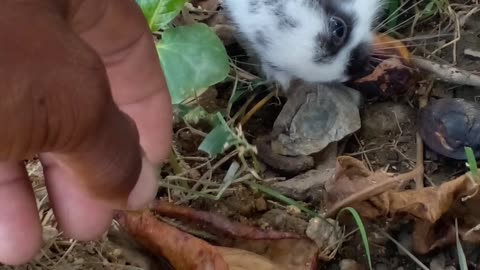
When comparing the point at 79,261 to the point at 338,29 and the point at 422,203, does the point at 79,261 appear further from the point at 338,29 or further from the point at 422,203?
the point at 338,29

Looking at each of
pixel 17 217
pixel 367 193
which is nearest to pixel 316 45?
pixel 367 193

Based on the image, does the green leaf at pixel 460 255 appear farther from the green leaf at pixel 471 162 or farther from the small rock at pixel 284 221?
the small rock at pixel 284 221

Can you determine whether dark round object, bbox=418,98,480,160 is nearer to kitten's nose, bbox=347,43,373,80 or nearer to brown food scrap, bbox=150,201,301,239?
kitten's nose, bbox=347,43,373,80

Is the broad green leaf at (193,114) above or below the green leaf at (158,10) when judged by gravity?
below

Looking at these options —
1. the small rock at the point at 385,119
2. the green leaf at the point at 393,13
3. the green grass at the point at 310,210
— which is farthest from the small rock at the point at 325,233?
the green leaf at the point at 393,13

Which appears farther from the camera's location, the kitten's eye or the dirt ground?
the kitten's eye

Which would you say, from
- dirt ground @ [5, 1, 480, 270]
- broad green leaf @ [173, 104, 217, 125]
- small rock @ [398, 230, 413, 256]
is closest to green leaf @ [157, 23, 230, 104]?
broad green leaf @ [173, 104, 217, 125]

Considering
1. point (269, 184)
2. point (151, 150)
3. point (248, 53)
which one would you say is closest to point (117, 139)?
point (151, 150)
